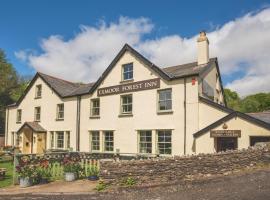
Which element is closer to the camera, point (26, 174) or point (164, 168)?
point (164, 168)

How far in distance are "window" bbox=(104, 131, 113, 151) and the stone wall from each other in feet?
36.4

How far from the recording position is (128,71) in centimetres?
2288

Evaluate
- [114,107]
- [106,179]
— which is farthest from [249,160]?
[114,107]

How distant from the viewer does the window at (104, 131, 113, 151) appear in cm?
2356

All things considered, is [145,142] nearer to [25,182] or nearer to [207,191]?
[25,182]

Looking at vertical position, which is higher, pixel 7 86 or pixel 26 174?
pixel 7 86

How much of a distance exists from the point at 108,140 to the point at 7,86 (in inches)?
1314

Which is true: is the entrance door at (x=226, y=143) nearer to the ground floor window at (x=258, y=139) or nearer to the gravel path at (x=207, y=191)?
the ground floor window at (x=258, y=139)

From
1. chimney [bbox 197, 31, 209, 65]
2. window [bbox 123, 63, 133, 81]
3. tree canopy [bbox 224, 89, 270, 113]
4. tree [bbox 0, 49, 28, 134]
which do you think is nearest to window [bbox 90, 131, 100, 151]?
window [bbox 123, 63, 133, 81]

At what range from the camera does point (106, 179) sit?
12172mm

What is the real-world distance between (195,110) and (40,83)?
18826 millimetres

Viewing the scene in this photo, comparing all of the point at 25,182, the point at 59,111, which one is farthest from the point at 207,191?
the point at 59,111

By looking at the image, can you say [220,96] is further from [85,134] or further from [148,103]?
[85,134]

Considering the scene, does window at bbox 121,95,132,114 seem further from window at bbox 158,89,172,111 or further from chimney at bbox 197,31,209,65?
chimney at bbox 197,31,209,65
